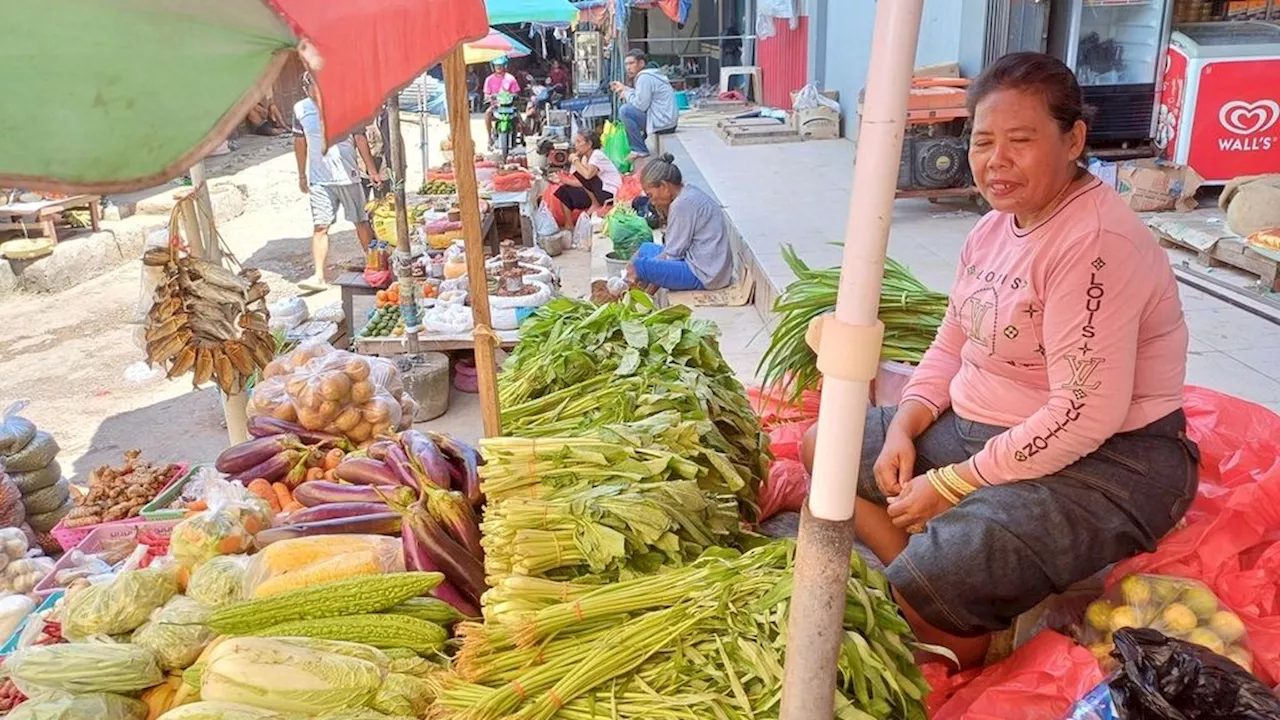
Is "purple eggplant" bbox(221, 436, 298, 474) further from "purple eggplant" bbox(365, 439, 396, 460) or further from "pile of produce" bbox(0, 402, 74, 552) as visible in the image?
"pile of produce" bbox(0, 402, 74, 552)

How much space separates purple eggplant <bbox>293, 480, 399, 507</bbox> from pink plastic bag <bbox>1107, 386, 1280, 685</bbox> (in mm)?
2041

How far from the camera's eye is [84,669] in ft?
6.85

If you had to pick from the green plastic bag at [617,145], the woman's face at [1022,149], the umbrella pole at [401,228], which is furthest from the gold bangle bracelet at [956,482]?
the green plastic bag at [617,145]

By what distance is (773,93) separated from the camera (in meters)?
16.5

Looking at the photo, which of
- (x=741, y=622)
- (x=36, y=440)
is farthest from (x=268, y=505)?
(x=36, y=440)

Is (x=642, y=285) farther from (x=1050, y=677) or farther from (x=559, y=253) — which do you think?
(x=1050, y=677)

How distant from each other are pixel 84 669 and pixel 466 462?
3.54ft

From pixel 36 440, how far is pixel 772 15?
1312 centimetres

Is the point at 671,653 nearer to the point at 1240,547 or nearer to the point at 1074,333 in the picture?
the point at 1074,333

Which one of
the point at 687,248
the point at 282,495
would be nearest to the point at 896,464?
the point at 282,495

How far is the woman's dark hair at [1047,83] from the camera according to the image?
2051 millimetres

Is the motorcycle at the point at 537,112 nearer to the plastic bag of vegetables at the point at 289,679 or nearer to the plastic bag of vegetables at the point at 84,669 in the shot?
the plastic bag of vegetables at the point at 84,669

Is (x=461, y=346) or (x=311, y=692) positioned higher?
(x=311, y=692)

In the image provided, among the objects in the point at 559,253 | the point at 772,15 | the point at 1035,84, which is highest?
the point at 772,15
